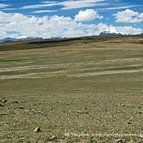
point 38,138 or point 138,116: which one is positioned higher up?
point 38,138

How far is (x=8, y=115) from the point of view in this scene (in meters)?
23.6

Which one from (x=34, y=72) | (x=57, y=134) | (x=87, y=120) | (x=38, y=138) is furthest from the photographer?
Result: (x=34, y=72)

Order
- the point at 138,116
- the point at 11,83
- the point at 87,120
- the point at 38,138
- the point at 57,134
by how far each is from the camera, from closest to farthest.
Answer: the point at 38,138 < the point at 57,134 < the point at 87,120 < the point at 138,116 < the point at 11,83

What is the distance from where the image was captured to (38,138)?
1598cm

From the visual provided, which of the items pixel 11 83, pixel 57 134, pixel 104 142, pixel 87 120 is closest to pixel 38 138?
pixel 57 134

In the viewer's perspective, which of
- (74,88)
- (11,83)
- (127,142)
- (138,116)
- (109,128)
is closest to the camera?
(127,142)

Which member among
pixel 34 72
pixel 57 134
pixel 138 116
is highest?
pixel 57 134

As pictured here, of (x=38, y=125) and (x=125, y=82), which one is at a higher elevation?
(x=38, y=125)

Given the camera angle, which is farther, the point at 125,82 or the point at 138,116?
the point at 125,82

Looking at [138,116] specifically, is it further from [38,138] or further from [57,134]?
[38,138]

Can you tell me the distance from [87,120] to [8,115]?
4770 mm

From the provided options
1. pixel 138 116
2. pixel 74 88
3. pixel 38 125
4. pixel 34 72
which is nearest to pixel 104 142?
pixel 38 125

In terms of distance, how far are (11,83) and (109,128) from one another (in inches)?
1399

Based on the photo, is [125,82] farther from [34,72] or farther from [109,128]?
[109,128]
